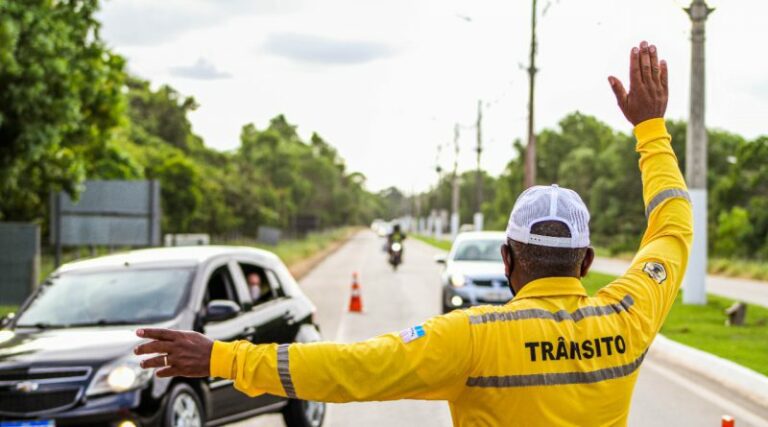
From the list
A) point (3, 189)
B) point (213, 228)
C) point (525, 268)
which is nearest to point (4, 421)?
point (525, 268)

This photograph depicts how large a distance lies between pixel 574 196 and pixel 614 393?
1.83 feet

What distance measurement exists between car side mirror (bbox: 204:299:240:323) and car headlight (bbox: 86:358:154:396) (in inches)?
37.8

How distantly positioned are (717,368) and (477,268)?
602 centimetres

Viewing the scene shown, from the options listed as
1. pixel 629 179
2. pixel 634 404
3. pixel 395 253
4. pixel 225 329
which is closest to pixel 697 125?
pixel 634 404

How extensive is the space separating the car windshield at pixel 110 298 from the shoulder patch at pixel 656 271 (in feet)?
17.9

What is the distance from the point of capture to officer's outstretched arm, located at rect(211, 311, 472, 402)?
266 centimetres

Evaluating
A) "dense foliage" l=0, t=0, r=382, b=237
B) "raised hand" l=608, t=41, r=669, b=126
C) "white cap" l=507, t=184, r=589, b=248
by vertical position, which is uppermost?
"dense foliage" l=0, t=0, r=382, b=237

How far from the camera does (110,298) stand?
8.39 m

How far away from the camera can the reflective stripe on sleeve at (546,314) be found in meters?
2.76

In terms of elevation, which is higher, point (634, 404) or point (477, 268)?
point (477, 268)

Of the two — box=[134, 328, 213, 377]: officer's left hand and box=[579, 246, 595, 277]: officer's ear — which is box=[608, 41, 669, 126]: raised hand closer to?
box=[579, 246, 595, 277]: officer's ear

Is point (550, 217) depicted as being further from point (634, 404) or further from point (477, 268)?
point (477, 268)

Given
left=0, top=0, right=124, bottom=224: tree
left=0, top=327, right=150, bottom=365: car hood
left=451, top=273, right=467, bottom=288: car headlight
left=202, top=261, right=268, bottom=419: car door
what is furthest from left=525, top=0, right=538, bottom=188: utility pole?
left=0, top=327, right=150, bottom=365: car hood

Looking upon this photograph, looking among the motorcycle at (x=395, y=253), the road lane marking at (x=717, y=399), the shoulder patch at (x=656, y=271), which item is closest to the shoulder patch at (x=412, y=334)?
the shoulder patch at (x=656, y=271)
